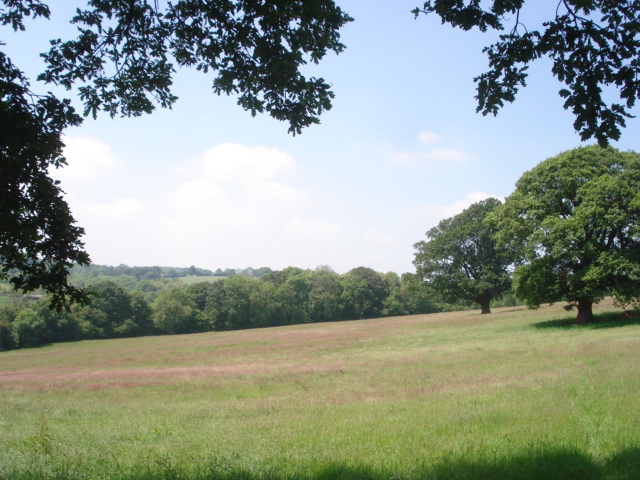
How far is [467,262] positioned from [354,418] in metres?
46.0

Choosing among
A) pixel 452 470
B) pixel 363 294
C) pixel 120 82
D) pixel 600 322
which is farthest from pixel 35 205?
pixel 363 294

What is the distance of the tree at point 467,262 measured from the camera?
5269cm

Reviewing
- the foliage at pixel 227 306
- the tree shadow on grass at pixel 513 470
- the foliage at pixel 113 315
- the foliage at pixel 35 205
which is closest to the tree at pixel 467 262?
the foliage at pixel 227 306

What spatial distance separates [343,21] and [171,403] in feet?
49.8

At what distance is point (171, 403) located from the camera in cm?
1670

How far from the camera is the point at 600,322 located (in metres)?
31.6

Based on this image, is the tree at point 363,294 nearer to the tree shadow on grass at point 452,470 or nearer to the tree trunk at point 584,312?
the tree trunk at point 584,312

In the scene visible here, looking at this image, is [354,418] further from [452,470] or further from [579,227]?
[579,227]

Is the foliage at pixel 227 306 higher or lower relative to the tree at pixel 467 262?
lower

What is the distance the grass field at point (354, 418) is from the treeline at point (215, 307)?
57.9 metres

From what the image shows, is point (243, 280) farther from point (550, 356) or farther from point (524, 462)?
point (524, 462)

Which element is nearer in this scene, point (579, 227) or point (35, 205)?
point (35, 205)

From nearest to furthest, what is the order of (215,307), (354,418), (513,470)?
(513,470) → (354,418) → (215,307)

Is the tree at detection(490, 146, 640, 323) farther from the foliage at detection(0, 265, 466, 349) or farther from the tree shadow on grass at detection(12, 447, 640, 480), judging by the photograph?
the foliage at detection(0, 265, 466, 349)
